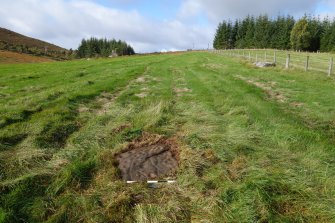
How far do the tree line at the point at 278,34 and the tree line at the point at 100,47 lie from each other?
35.9 metres

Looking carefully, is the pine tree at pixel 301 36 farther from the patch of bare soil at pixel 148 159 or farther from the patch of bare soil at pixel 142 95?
the patch of bare soil at pixel 148 159

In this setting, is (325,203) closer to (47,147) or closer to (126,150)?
(126,150)

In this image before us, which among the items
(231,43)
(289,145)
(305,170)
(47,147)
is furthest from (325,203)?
(231,43)

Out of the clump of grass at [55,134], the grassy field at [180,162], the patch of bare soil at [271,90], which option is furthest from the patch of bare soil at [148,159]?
the patch of bare soil at [271,90]

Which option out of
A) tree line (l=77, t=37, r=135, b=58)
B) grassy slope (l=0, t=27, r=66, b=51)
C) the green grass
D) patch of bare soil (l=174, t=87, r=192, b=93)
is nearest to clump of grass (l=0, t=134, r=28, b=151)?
patch of bare soil (l=174, t=87, r=192, b=93)

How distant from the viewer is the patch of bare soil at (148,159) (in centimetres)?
597

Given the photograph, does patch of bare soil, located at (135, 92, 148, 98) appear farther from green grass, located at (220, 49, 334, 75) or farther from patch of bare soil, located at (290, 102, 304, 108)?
green grass, located at (220, 49, 334, 75)

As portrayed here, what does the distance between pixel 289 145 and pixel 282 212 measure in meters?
2.97

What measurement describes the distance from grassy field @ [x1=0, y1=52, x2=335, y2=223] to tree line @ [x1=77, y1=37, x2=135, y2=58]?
115m

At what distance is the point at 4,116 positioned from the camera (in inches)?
376

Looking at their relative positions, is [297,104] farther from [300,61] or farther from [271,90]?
[300,61]

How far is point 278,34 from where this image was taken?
9681cm

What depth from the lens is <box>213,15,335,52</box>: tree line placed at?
8400 cm

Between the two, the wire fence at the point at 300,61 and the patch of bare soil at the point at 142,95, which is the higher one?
the patch of bare soil at the point at 142,95
